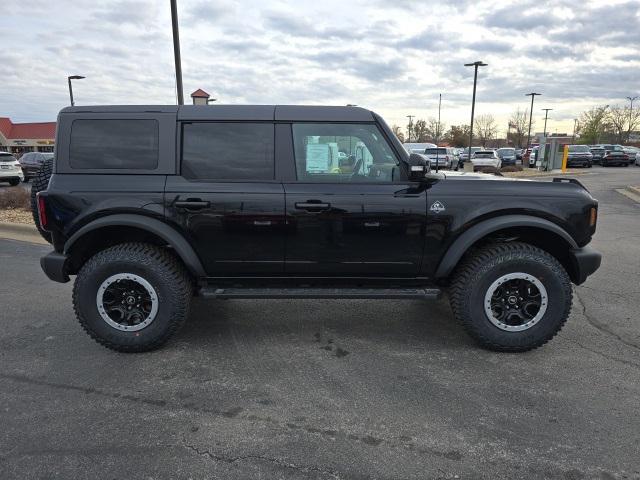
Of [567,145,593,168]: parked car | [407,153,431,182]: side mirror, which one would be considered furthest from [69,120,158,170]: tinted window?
[567,145,593,168]: parked car

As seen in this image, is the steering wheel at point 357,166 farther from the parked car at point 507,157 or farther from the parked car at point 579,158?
the parked car at point 579,158

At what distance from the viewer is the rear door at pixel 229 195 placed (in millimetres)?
3684

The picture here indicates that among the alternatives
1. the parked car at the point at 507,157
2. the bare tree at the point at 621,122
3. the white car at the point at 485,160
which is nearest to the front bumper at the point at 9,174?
the white car at the point at 485,160

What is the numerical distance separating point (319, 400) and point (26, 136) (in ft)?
246

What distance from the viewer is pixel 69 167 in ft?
12.3

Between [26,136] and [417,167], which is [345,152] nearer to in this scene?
[417,167]

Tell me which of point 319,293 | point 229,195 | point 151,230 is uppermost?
point 229,195

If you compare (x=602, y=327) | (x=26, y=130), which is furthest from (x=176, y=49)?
(x=26, y=130)

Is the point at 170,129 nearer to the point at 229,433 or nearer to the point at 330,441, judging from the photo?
the point at 229,433

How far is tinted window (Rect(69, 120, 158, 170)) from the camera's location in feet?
12.3

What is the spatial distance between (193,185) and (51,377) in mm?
1727

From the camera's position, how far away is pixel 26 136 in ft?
212

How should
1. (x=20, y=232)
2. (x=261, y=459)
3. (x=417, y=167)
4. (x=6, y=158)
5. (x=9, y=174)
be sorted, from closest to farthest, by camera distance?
(x=261, y=459), (x=417, y=167), (x=20, y=232), (x=9, y=174), (x=6, y=158)

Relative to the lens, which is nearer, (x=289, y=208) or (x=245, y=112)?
(x=289, y=208)
